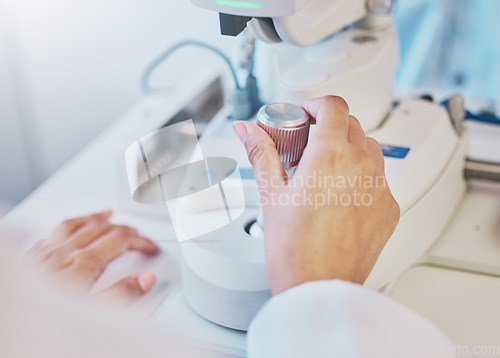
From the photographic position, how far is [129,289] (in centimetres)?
65

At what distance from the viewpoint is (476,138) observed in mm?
980

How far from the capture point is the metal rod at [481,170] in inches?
32.3

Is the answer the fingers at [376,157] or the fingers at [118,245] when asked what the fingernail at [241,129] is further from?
the fingers at [118,245]

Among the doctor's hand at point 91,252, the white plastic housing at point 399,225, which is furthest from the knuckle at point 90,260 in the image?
the white plastic housing at point 399,225

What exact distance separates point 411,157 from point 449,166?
0.35 feet

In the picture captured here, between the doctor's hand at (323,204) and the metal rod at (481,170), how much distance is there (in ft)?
1.26

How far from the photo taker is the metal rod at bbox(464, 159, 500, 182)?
0.82 meters

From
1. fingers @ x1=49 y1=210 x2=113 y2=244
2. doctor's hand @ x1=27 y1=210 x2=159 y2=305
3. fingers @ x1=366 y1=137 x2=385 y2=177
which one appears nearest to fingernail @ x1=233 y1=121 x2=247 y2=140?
fingers @ x1=366 y1=137 x2=385 y2=177

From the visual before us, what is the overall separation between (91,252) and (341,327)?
0.39m

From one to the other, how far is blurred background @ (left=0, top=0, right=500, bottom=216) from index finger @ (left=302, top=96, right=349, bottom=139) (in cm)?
49

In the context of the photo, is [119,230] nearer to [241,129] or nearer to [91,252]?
[91,252]

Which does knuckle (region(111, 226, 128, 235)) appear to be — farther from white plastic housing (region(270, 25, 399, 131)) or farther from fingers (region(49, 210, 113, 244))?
white plastic housing (region(270, 25, 399, 131))

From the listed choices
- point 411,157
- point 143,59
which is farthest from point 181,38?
point 411,157

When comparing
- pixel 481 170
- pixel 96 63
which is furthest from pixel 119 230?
pixel 96 63
